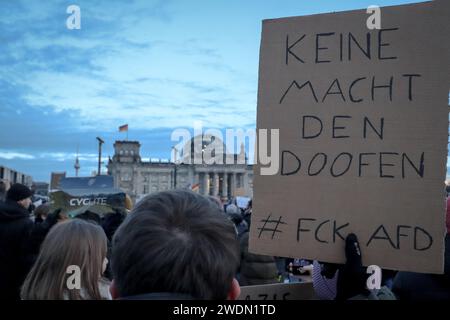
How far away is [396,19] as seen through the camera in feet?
6.66

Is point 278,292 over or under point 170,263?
under

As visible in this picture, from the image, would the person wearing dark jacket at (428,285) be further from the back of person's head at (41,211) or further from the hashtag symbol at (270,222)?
the back of person's head at (41,211)

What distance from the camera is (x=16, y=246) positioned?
4.61 metres

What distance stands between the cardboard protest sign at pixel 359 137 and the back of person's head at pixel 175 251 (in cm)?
68

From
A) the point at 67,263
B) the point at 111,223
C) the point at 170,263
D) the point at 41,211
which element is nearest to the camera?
the point at 170,263

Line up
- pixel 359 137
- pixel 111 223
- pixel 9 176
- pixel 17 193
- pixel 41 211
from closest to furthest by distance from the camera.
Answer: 1. pixel 359 137
2. pixel 17 193
3. pixel 111 223
4. pixel 41 211
5. pixel 9 176

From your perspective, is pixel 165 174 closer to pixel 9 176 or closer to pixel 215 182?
pixel 215 182

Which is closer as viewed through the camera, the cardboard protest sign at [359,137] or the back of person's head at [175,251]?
the back of person's head at [175,251]

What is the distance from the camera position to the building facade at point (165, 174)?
8900 cm

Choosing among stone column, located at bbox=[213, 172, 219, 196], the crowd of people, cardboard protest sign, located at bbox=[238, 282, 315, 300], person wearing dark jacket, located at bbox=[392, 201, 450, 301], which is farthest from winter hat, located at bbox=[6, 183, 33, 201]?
stone column, located at bbox=[213, 172, 219, 196]

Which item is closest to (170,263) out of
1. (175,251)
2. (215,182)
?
(175,251)

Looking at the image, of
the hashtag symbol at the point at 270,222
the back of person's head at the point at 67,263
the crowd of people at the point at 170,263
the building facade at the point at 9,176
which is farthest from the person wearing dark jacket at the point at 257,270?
the building facade at the point at 9,176

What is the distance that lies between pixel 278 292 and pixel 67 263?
1.20 meters
